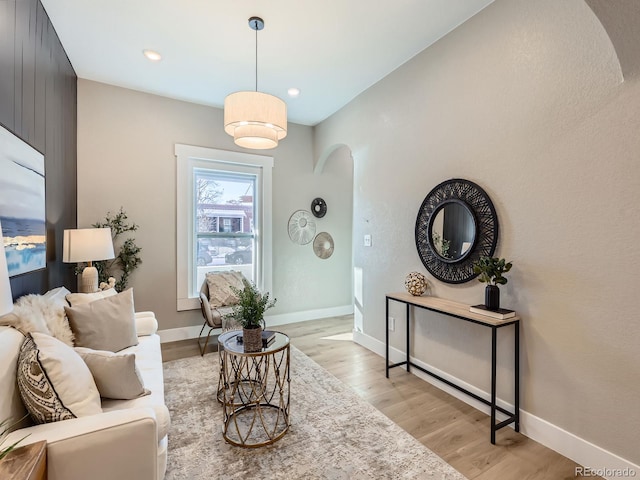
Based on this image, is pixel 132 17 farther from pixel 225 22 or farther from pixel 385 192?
pixel 385 192

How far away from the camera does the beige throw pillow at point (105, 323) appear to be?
1.94m

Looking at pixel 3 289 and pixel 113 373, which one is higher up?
pixel 3 289

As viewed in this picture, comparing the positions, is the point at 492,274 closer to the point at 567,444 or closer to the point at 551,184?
the point at 551,184

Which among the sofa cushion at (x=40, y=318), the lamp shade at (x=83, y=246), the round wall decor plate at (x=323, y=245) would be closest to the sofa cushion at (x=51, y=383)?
the sofa cushion at (x=40, y=318)

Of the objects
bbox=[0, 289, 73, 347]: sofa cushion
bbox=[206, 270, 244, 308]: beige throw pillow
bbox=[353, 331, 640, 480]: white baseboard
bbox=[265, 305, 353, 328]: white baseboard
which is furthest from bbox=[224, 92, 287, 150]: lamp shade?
bbox=[265, 305, 353, 328]: white baseboard

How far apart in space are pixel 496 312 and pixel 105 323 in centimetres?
260

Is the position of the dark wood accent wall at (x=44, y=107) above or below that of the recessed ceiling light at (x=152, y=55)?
below

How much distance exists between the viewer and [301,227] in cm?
475

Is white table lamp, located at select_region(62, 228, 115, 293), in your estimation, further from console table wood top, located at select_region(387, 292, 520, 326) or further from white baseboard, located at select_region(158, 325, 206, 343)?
console table wood top, located at select_region(387, 292, 520, 326)

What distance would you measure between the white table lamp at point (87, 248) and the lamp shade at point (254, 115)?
1.54m

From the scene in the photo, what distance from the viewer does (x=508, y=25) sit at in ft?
7.12

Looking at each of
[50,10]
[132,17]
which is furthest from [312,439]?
[50,10]

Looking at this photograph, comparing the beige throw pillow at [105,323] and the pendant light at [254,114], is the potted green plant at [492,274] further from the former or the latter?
the beige throw pillow at [105,323]

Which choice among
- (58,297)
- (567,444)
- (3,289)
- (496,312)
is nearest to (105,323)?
(58,297)
